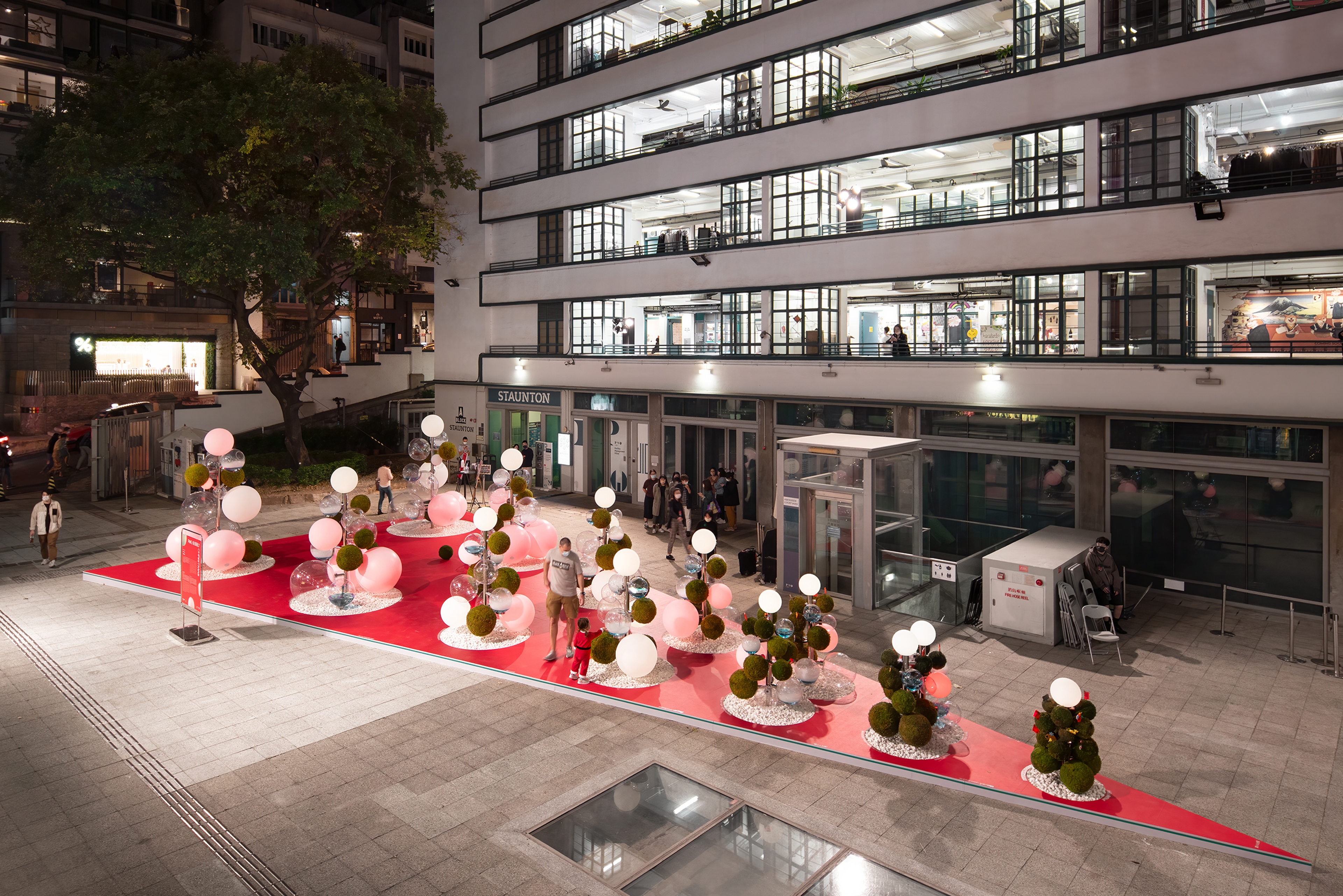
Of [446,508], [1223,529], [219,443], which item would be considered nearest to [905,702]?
[1223,529]

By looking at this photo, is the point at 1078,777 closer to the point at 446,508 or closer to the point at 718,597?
the point at 718,597

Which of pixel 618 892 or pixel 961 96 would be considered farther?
pixel 961 96

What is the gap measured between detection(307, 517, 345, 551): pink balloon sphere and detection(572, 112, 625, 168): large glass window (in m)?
17.4

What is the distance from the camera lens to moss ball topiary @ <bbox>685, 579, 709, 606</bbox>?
12.5 metres

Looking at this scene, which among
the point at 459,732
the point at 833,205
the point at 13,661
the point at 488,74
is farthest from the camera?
the point at 488,74

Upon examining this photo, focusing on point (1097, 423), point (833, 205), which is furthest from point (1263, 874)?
point (833, 205)

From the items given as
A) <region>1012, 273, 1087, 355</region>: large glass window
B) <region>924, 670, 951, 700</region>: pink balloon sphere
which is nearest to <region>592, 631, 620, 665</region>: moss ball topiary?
<region>924, 670, 951, 700</region>: pink balloon sphere

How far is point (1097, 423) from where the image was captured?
55.4ft

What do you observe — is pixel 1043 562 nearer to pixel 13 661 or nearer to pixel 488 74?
pixel 13 661

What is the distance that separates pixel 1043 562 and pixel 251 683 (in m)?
12.3

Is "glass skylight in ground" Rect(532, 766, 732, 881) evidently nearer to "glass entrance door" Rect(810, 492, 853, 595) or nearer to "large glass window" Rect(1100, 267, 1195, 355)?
"glass entrance door" Rect(810, 492, 853, 595)

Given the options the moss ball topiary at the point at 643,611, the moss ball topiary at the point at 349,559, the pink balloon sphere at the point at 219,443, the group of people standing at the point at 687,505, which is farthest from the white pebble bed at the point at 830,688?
the pink balloon sphere at the point at 219,443

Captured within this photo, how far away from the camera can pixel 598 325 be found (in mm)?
28375

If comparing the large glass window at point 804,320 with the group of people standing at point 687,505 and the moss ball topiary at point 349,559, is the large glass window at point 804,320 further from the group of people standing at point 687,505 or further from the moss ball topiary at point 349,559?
the moss ball topiary at point 349,559
